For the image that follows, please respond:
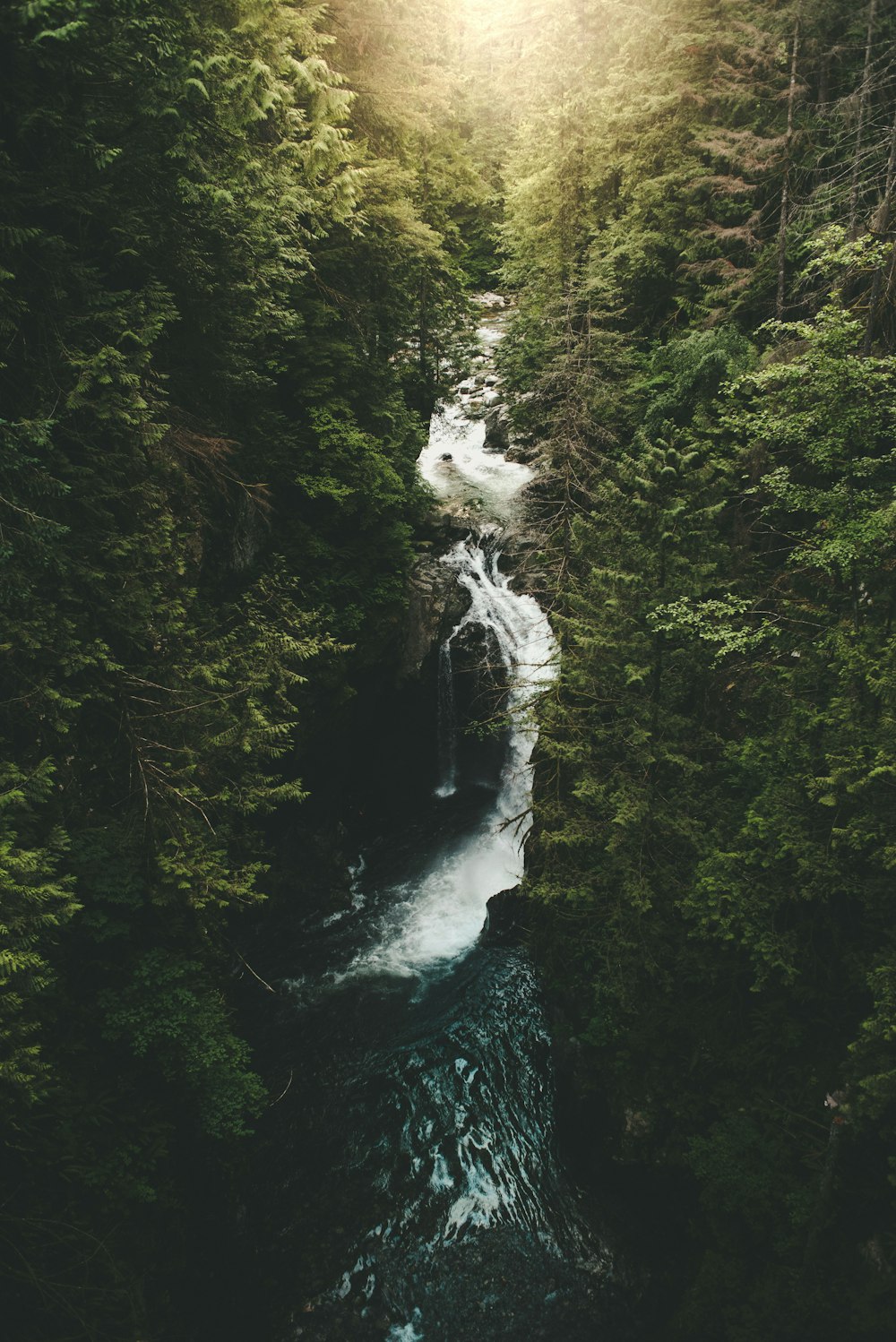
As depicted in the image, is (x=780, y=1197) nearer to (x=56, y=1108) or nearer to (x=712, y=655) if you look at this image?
(x=712, y=655)

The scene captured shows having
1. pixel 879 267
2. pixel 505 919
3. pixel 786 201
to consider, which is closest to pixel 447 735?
pixel 505 919

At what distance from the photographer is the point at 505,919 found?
38.9ft

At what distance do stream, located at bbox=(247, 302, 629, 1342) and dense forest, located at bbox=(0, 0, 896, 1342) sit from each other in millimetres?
810

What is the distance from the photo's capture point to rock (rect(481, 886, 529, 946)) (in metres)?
11.6

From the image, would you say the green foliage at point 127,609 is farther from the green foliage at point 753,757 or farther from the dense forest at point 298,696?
the green foliage at point 753,757

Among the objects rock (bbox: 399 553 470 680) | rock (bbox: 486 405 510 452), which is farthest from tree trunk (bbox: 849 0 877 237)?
rock (bbox: 486 405 510 452)

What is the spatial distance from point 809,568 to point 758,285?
7.20 meters

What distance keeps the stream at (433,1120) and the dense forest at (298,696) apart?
810mm

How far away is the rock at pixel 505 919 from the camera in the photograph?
11.6 meters

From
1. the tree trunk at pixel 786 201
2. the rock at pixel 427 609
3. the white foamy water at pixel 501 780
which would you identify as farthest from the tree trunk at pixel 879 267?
the rock at pixel 427 609

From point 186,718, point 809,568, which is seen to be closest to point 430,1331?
point 186,718

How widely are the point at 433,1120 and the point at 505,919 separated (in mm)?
3779

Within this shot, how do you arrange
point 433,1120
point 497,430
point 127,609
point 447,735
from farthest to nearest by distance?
point 497,430 → point 447,735 → point 433,1120 → point 127,609

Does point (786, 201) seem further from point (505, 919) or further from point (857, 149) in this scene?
point (505, 919)
